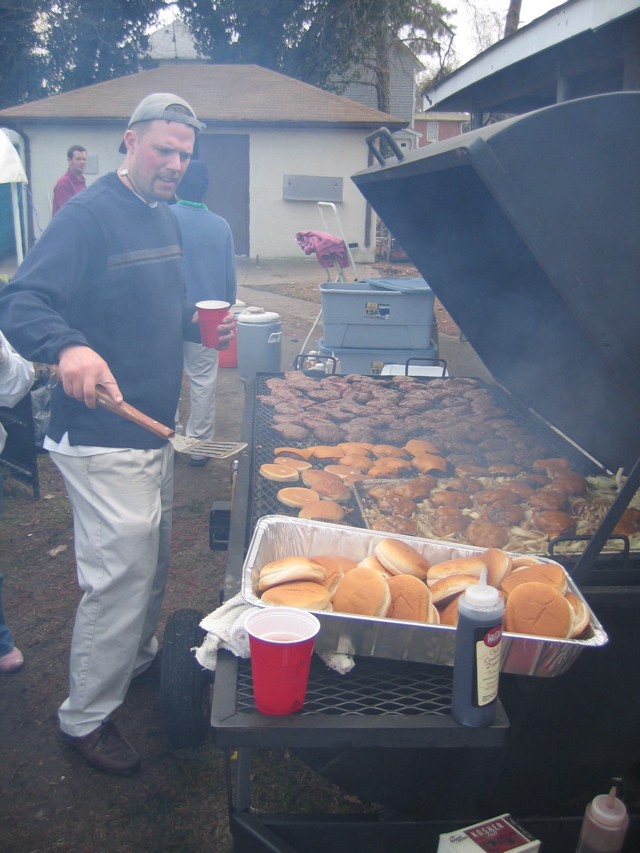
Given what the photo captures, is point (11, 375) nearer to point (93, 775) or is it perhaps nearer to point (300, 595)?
point (300, 595)

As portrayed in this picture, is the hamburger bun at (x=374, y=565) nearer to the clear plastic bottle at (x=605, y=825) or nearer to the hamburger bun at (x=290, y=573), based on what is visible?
the hamburger bun at (x=290, y=573)

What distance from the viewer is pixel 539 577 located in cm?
196

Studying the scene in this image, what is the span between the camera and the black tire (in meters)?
2.92

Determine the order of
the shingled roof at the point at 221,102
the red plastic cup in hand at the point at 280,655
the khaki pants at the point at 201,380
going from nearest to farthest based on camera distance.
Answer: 1. the red plastic cup in hand at the point at 280,655
2. the khaki pants at the point at 201,380
3. the shingled roof at the point at 221,102

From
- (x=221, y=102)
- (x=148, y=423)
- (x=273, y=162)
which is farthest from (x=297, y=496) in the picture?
(x=221, y=102)

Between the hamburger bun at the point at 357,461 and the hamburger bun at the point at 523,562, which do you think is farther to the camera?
the hamburger bun at the point at 357,461

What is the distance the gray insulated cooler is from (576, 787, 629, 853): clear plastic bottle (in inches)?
200

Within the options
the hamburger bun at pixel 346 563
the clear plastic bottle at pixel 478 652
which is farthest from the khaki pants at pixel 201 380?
the clear plastic bottle at pixel 478 652

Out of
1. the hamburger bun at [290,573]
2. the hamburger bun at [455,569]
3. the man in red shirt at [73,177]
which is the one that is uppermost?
the man in red shirt at [73,177]

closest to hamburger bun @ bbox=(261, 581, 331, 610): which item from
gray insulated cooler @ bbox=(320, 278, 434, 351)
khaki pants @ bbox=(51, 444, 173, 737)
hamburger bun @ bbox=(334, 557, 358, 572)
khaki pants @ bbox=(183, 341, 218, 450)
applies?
hamburger bun @ bbox=(334, 557, 358, 572)

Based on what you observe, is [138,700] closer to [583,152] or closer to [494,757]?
[494,757]

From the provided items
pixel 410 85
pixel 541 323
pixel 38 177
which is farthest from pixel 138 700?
pixel 410 85

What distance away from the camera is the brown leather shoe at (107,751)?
9.50 ft

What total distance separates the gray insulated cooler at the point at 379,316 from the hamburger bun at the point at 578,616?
4964mm
